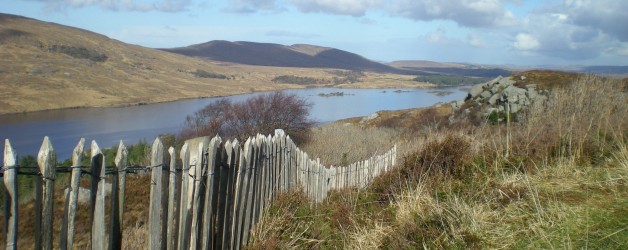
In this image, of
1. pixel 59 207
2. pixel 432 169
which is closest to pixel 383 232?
pixel 432 169

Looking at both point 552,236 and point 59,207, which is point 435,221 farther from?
point 59,207

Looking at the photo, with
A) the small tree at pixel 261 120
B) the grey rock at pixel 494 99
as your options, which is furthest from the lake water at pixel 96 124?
the grey rock at pixel 494 99

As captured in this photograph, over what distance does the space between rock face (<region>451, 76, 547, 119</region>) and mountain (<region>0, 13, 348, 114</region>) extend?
65.0m

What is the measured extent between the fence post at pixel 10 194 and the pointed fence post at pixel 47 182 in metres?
0.13

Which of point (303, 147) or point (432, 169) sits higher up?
point (432, 169)

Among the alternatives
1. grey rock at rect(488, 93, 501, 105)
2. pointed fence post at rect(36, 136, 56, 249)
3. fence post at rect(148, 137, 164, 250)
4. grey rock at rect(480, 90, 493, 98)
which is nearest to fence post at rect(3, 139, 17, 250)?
pointed fence post at rect(36, 136, 56, 249)

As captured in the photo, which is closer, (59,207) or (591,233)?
(591,233)

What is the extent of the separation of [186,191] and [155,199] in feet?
1.38

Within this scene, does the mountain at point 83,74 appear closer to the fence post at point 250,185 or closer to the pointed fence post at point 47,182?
the fence post at point 250,185

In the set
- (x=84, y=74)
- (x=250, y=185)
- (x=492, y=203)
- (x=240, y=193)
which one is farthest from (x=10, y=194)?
(x=84, y=74)

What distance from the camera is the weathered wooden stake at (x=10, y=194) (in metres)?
2.53

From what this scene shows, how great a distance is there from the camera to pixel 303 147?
1388 inches

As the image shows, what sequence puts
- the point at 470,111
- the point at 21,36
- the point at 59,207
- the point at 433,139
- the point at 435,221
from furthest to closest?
1. the point at 21,36
2. the point at 470,111
3. the point at 59,207
4. the point at 433,139
5. the point at 435,221

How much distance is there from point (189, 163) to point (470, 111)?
32.8 meters
